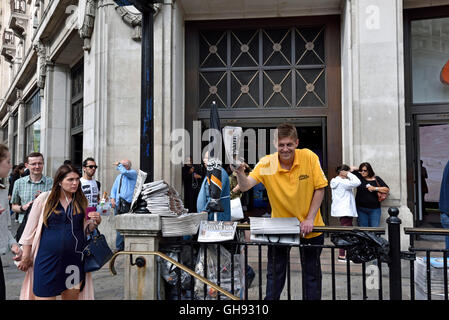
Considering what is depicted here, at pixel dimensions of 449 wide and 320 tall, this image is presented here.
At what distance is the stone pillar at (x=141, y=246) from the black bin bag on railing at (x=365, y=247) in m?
1.76

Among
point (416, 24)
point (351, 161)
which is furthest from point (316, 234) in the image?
point (416, 24)

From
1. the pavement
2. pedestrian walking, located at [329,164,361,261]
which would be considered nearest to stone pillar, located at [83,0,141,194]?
the pavement

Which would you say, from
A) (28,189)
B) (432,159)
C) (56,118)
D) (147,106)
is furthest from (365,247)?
(56,118)

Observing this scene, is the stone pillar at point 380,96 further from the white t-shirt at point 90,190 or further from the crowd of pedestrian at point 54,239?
the crowd of pedestrian at point 54,239

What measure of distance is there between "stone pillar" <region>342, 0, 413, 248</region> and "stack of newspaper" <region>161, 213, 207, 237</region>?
16.4ft

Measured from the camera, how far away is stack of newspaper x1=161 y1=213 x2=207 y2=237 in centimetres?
324

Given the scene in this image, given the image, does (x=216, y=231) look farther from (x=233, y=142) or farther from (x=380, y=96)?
(x=380, y=96)

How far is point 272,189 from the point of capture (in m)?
3.36

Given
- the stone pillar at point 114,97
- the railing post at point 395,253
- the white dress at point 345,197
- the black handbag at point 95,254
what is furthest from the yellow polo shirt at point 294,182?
the stone pillar at point 114,97

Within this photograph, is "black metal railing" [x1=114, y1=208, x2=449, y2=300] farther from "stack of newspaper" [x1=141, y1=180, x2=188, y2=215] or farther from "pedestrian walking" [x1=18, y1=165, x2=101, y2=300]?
"pedestrian walking" [x1=18, y1=165, x2=101, y2=300]

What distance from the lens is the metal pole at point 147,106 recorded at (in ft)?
11.0

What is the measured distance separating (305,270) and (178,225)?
135 cm

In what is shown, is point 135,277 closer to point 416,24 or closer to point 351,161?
point 351,161
